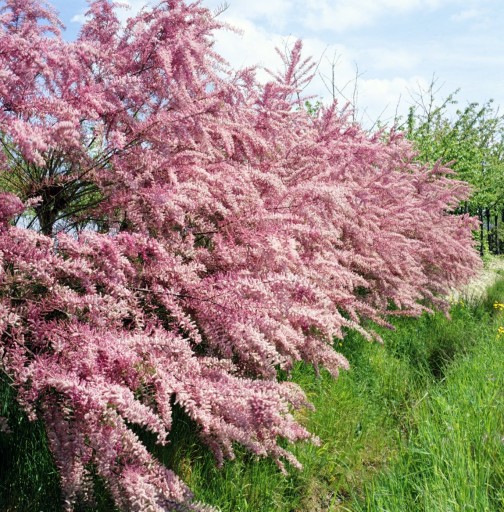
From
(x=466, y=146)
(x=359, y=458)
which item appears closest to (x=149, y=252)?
(x=359, y=458)

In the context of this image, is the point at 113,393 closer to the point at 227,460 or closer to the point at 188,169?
the point at 227,460

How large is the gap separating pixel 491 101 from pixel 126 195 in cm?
2197

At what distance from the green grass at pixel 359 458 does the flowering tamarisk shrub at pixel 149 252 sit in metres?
0.23

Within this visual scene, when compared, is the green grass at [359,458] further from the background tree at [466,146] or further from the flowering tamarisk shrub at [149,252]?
the background tree at [466,146]

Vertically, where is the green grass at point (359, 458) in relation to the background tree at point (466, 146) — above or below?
below

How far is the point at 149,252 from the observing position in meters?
2.83

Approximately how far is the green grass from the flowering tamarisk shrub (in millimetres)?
232

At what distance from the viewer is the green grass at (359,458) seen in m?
2.66

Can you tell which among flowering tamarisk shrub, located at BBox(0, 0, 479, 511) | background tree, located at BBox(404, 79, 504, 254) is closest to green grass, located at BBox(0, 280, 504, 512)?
flowering tamarisk shrub, located at BBox(0, 0, 479, 511)

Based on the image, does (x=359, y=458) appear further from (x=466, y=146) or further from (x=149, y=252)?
(x=466, y=146)

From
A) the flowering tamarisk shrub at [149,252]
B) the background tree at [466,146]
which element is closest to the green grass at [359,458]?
the flowering tamarisk shrub at [149,252]

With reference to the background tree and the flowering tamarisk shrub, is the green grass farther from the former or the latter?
the background tree

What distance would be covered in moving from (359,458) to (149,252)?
210 cm

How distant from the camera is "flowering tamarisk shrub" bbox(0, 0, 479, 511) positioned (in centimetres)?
216
